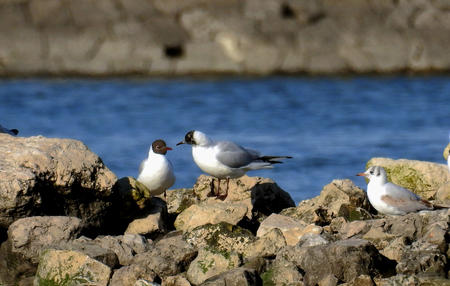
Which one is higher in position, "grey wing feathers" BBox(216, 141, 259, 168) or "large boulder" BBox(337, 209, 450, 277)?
"grey wing feathers" BBox(216, 141, 259, 168)

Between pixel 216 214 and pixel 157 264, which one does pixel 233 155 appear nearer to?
pixel 216 214

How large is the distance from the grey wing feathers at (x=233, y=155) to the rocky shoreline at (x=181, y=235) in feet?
0.95

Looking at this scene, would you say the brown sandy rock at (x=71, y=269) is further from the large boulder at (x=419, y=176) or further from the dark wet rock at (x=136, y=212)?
the large boulder at (x=419, y=176)

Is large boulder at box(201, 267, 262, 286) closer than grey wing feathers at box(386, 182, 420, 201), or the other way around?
large boulder at box(201, 267, 262, 286)

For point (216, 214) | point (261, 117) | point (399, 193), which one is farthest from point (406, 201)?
point (261, 117)

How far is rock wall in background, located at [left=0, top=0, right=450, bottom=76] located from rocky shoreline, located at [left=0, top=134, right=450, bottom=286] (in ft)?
69.3

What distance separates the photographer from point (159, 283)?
6.25m

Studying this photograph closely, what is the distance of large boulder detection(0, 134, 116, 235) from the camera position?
667 cm

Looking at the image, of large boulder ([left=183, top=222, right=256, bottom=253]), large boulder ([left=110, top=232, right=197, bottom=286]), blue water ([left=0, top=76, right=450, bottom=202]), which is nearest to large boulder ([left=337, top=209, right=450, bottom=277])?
large boulder ([left=183, top=222, right=256, bottom=253])

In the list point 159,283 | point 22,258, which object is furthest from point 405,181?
point 22,258

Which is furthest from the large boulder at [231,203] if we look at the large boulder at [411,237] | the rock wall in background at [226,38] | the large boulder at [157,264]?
the rock wall in background at [226,38]

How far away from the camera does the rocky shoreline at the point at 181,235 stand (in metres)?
6.06

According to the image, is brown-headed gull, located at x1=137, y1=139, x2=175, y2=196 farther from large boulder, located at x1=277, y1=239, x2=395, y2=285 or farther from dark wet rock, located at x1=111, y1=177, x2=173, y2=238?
large boulder, located at x1=277, y1=239, x2=395, y2=285

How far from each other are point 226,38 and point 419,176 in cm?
2063
